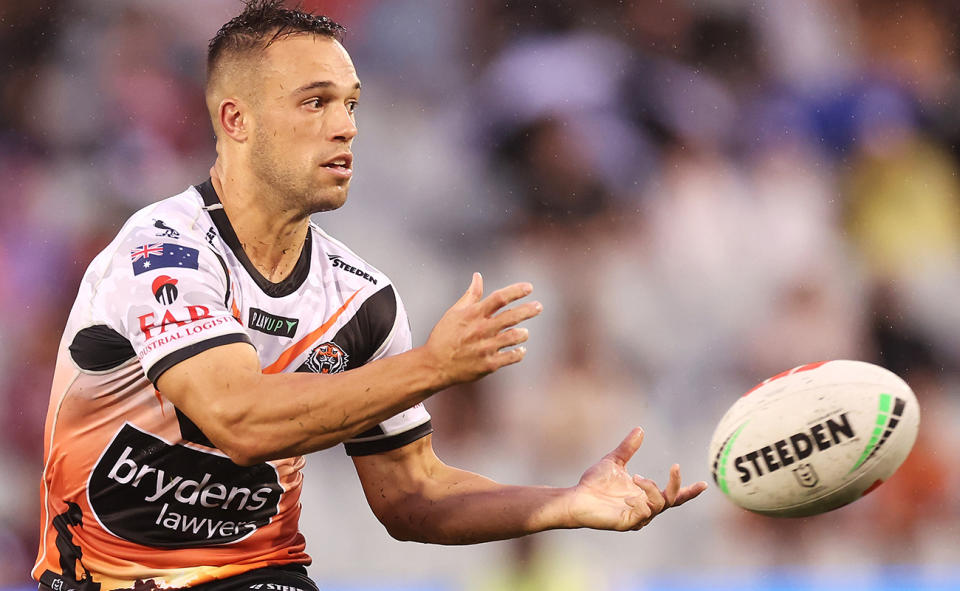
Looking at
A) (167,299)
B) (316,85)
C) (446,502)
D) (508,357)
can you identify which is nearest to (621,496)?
(446,502)

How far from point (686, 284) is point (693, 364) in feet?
1.54

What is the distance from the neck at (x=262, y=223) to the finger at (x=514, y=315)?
0.98 meters

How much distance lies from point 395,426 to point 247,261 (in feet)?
2.34

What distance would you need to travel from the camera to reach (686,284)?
674 centimetres

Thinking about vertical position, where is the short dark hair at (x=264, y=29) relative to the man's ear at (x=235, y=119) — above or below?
above

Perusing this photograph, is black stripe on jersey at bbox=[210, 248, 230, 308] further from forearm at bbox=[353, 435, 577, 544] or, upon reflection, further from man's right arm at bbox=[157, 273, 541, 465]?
forearm at bbox=[353, 435, 577, 544]

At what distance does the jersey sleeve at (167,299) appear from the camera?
281 cm

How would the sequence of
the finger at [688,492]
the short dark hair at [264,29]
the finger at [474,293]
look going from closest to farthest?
the finger at [474,293] → the finger at [688,492] → the short dark hair at [264,29]

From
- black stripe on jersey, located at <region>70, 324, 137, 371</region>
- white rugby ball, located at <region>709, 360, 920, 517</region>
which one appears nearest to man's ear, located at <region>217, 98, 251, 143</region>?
black stripe on jersey, located at <region>70, 324, 137, 371</region>

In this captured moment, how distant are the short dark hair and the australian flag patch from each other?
0.73 m

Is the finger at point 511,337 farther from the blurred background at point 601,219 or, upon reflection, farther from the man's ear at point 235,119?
the blurred background at point 601,219

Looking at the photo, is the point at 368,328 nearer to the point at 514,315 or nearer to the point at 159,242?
the point at 159,242

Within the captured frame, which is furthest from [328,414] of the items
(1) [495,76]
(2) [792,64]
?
(2) [792,64]

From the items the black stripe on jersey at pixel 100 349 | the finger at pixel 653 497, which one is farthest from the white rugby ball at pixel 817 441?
the black stripe on jersey at pixel 100 349
